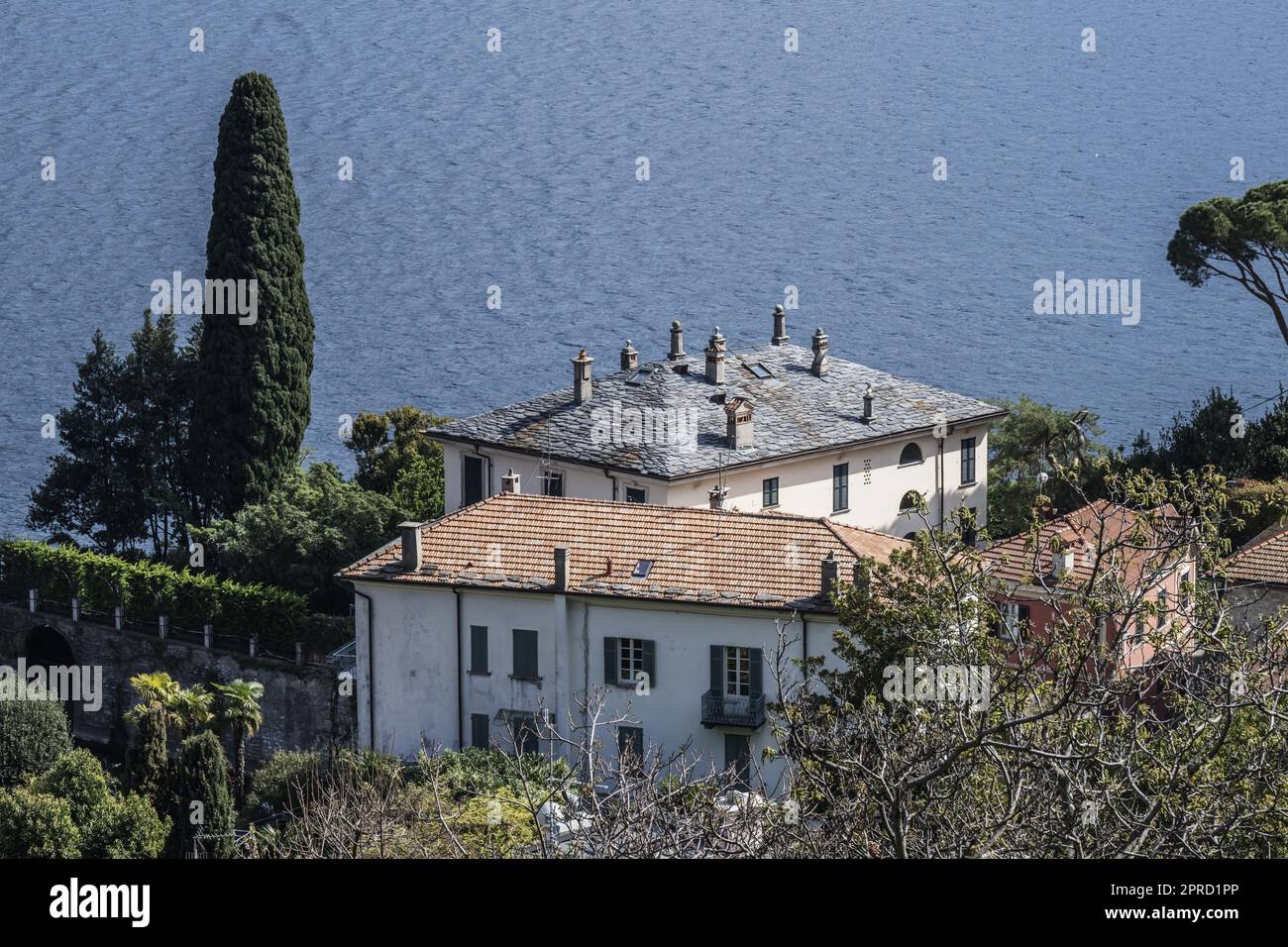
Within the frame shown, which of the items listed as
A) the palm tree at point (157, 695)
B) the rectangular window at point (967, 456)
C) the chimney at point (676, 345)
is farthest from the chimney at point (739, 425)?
the palm tree at point (157, 695)

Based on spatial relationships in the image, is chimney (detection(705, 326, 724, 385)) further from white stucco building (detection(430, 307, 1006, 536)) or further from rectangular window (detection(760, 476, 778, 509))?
rectangular window (detection(760, 476, 778, 509))

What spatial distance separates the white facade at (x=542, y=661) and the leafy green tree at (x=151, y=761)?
14.3 ft

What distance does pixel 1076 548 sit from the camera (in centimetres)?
4347

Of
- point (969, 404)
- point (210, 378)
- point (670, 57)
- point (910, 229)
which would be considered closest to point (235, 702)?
point (210, 378)

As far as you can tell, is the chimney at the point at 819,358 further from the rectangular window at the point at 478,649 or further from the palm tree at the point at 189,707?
the palm tree at the point at 189,707

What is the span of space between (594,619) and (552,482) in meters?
14.6

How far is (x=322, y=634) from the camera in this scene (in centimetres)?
5616

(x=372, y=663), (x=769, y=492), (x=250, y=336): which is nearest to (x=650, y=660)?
(x=372, y=663)

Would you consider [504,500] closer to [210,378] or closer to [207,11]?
[210,378]

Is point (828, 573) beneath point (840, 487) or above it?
beneath

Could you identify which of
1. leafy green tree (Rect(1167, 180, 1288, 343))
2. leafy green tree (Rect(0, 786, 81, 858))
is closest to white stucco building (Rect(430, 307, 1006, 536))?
leafy green tree (Rect(1167, 180, 1288, 343))

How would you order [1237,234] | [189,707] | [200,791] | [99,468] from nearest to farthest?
[200,791], [189,707], [99,468], [1237,234]

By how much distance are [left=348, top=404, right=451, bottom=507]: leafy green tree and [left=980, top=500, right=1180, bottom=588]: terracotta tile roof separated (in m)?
20.6

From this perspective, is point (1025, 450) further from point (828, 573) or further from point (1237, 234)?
point (828, 573)
